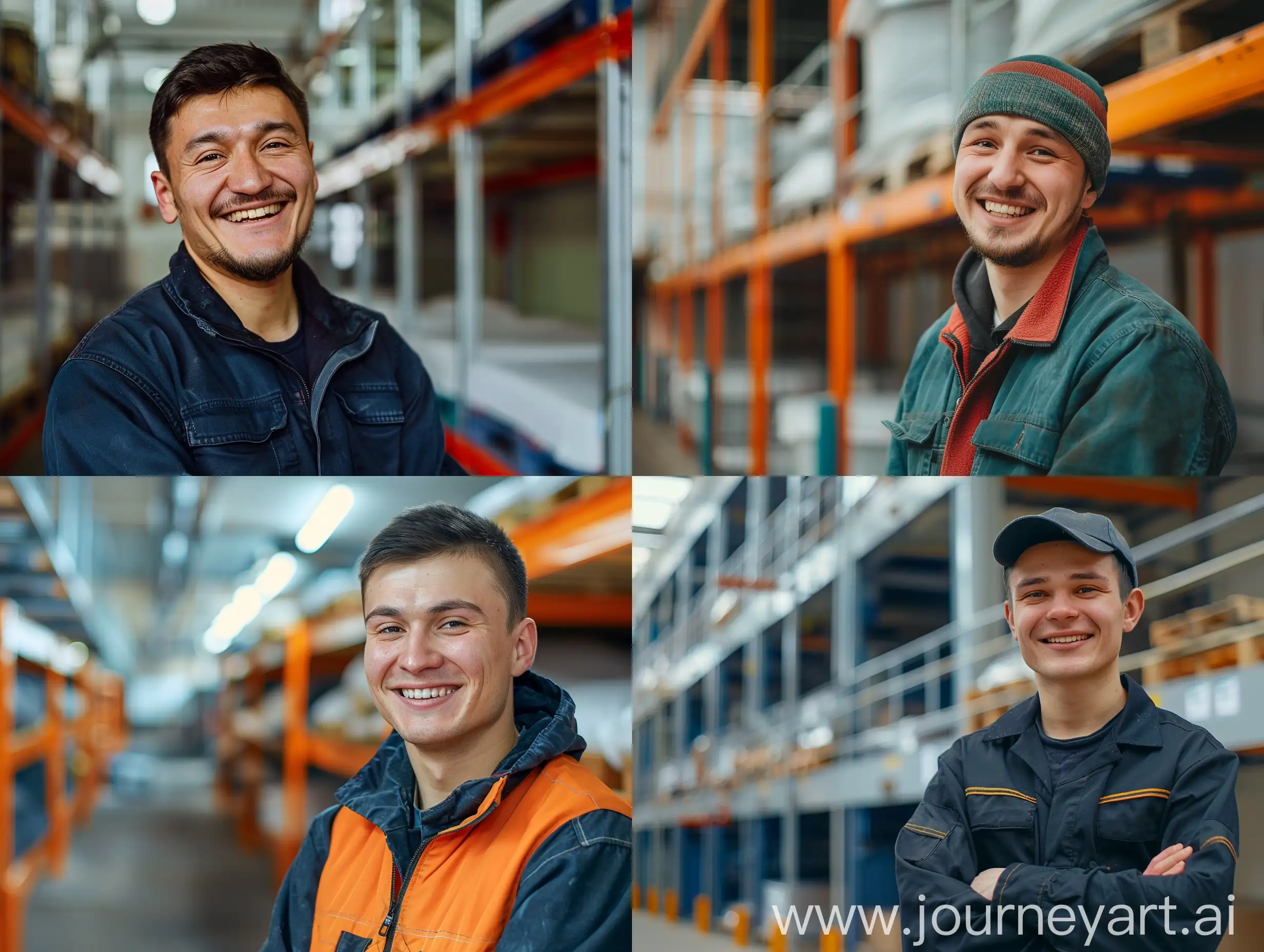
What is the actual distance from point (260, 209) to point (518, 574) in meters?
0.80

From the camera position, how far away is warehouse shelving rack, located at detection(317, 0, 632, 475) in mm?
2082

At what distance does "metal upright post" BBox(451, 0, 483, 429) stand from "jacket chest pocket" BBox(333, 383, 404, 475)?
0.16 m

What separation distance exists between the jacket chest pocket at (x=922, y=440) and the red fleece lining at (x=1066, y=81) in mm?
595

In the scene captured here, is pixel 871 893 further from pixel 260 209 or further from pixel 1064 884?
pixel 260 209

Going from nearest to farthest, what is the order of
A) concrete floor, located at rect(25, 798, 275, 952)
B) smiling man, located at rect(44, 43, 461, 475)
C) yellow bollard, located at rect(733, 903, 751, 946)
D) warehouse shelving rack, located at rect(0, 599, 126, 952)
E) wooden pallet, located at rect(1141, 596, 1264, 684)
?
smiling man, located at rect(44, 43, 461, 475) → wooden pallet, located at rect(1141, 596, 1264, 684) → yellow bollard, located at rect(733, 903, 751, 946) → warehouse shelving rack, located at rect(0, 599, 126, 952) → concrete floor, located at rect(25, 798, 275, 952)

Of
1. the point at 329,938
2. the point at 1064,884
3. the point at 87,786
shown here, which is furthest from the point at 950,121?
the point at 87,786

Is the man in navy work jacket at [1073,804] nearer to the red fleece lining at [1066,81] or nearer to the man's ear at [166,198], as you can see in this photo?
the red fleece lining at [1066,81]

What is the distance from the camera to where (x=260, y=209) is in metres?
1.82

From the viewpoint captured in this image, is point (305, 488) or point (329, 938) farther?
point (305, 488)

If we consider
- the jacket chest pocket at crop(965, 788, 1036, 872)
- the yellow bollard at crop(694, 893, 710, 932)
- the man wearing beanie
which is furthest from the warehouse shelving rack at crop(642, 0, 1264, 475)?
the yellow bollard at crop(694, 893, 710, 932)

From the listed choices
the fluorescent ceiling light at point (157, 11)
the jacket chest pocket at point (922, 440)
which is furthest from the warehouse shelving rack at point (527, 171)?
the jacket chest pocket at point (922, 440)

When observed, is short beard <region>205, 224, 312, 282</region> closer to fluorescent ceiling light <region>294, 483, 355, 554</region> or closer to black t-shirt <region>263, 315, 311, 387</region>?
black t-shirt <region>263, 315, 311, 387</region>

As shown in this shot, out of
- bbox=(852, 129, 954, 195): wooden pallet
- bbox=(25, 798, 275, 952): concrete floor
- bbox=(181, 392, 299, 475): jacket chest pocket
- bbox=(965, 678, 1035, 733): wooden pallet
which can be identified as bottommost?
bbox=(25, 798, 275, 952): concrete floor

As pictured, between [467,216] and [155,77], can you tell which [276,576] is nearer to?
[467,216]
